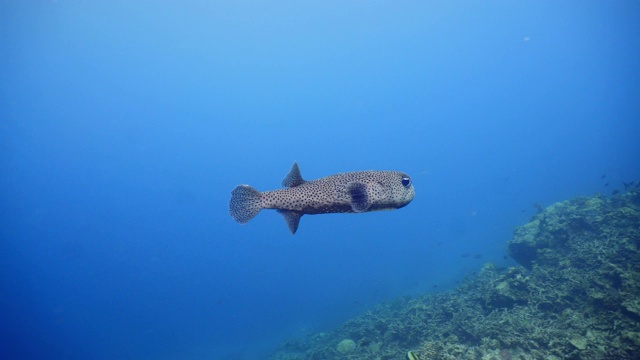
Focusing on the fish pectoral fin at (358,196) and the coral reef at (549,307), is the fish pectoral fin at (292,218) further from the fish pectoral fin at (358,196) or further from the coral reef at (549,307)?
the coral reef at (549,307)

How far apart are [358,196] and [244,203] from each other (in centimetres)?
168

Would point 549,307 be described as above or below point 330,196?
below

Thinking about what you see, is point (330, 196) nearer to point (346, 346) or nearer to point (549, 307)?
point (549, 307)

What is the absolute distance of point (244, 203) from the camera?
14.2 ft

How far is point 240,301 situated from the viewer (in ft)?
231

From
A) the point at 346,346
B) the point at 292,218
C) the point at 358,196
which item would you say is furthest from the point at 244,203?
the point at 346,346

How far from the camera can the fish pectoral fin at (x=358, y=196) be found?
150 inches

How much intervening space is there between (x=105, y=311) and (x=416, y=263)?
281 ft

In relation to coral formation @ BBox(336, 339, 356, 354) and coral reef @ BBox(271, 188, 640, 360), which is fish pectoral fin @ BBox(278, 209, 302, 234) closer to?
coral reef @ BBox(271, 188, 640, 360)

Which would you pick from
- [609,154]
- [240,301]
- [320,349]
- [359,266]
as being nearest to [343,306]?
[320,349]

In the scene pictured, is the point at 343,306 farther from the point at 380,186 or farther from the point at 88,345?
the point at 88,345

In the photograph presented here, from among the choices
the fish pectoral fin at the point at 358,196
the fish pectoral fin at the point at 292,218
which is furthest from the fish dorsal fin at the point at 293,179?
the fish pectoral fin at the point at 358,196

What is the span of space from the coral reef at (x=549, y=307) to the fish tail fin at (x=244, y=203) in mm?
6763

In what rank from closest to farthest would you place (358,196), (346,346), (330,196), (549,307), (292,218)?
1. (358,196)
2. (330,196)
3. (292,218)
4. (549,307)
5. (346,346)
